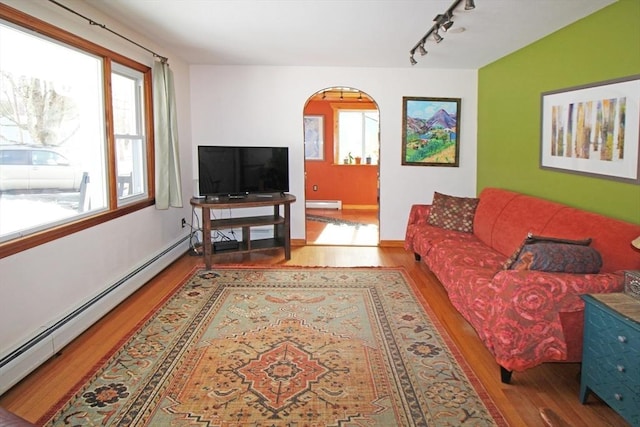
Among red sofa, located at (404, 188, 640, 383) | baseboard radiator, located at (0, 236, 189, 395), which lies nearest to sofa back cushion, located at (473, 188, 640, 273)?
red sofa, located at (404, 188, 640, 383)

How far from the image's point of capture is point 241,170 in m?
5.42

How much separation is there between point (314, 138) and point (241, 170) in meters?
4.32

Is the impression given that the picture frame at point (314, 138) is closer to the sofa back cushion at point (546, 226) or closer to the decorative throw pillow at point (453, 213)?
the decorative throw pillow at point (453, 213)

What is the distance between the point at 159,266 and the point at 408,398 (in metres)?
3.17

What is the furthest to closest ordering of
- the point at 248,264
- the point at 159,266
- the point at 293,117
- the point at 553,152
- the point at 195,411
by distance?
1. the point at 293,117
2. the point at 248,264
3. the point at 159,266
4. the point at 553,152
5. the point at 195,411

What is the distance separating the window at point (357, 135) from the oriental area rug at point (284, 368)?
568 cm

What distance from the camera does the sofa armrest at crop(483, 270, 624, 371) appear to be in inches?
95.4

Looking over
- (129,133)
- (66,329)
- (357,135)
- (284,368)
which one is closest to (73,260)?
(66,329)

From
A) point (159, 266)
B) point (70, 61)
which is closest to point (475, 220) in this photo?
point (159, 266)

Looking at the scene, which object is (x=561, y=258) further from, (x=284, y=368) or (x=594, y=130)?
(x=284, y=368)

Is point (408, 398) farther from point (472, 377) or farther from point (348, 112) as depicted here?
point (348, 112)

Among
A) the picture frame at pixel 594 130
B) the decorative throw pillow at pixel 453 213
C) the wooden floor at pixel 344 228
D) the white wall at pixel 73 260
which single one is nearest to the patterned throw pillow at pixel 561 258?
the picture frame at pixel 594 130

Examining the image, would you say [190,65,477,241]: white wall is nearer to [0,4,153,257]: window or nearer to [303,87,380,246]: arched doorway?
[0,4,153,257]: window

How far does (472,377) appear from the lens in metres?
2.70
